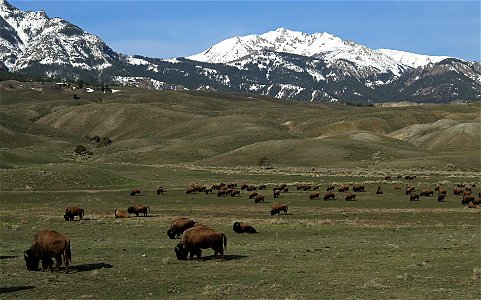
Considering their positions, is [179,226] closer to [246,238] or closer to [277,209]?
[246,238]

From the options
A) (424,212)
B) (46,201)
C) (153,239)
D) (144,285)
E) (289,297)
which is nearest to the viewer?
(289,297)

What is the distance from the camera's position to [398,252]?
2817cm

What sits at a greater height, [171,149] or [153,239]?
[171,149]

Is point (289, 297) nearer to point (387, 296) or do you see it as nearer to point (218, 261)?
point (387, 296)

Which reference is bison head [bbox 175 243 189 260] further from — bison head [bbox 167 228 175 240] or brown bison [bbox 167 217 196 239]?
bison head [bbox 167 228 175 240]

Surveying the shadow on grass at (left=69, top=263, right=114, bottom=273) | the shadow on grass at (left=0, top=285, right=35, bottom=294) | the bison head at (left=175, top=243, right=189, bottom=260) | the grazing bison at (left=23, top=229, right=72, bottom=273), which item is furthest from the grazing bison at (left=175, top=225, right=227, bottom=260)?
the shadow on grass at (left=0, top=285, right=35, bottom=294)

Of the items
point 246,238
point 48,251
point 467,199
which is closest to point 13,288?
point 48,251

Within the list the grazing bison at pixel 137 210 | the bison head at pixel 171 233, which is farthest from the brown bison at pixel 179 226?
the grazing bison at pixel 137 210

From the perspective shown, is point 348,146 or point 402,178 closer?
point 402,178

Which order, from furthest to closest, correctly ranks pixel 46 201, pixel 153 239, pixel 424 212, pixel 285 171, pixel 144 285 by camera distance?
pixel 285 171 < pixel 46 201 < pixel 424 212 < pixel 153 239 < pixel 144 285

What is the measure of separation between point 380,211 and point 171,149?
3927 inches

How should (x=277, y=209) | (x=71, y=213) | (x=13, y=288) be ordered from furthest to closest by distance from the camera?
(x=277, y=209), (x=71, y=213), (x=13, y=288)

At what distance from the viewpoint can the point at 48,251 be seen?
77.3 feet

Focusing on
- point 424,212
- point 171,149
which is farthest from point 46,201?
point 171,149
